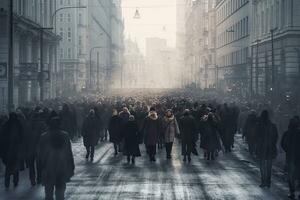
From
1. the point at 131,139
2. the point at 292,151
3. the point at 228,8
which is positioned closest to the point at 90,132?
the point at 131,139

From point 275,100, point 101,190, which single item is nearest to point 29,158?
point 101,190

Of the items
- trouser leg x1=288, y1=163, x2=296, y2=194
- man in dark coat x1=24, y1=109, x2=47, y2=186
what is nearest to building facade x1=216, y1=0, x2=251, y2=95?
man in dark coat x1=24, y1=109, x2=47, y2=186

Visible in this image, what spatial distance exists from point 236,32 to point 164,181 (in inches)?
2986

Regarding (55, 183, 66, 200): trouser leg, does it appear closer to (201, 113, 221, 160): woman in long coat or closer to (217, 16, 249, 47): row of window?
(201, 113, 221, 160): woman in long coat

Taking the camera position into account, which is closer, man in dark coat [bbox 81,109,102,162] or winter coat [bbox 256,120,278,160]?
winter coat [bbox 256,120,278,160]

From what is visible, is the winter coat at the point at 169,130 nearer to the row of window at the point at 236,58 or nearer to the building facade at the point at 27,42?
the building facade at the point at 27,42

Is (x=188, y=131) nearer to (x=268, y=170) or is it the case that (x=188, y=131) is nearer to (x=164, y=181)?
(x=164, y=181)

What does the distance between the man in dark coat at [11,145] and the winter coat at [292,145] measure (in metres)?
5.94

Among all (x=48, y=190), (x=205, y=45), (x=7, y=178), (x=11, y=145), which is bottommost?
(x=7, y=178)

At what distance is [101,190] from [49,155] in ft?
11.6

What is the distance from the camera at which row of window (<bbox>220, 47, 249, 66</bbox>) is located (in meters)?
82.2

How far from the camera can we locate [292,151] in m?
14.3

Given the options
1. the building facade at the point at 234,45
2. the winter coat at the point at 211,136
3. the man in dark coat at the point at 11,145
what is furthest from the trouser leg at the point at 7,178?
the building facade at the point at 234,45

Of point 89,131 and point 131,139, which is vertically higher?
point 89,131
